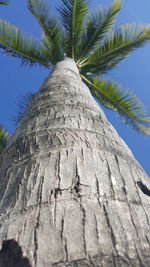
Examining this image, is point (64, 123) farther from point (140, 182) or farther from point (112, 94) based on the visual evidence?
point (112, 94)

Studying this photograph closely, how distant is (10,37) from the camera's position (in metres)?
5.48

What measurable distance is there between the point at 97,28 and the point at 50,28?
1.02 meters

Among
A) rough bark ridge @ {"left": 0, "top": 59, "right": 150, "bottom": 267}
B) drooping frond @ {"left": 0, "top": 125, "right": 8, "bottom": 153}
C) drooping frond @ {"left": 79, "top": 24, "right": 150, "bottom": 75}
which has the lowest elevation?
rough bark ridge @ {"left": 0, "top": 59, "right": 150, "bottom": 267}

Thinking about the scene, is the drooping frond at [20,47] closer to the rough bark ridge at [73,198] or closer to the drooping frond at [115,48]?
the drooping frond at [115,48]

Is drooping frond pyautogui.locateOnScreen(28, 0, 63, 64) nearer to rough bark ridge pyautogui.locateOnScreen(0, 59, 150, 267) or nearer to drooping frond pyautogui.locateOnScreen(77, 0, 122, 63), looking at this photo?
drooping frond pyautogui.locateOnScreen(77, 0, 122, 63)

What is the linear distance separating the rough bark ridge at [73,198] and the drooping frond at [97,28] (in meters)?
4.56

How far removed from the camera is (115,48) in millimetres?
5773

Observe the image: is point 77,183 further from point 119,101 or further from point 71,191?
point 119,101

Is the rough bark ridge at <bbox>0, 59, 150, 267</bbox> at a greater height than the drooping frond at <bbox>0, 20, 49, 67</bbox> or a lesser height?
lesser

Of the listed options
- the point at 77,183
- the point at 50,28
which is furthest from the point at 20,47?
the point at 77,183

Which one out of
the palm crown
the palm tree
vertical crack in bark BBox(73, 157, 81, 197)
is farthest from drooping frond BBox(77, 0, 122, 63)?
vertical crack in bark BBox(73, 157, 81, 197)

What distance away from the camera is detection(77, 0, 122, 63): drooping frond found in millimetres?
5773

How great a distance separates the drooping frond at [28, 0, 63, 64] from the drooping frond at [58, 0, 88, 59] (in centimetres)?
19

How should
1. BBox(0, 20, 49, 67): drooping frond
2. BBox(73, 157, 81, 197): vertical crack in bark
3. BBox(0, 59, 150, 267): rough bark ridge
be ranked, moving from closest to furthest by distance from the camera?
BBox(0, 59, 150, 267): rough bark ridge, BBox(73, 157, 81, 197): vertical crack in bark, BBox(0, 20, 49, 67): drooping frond
